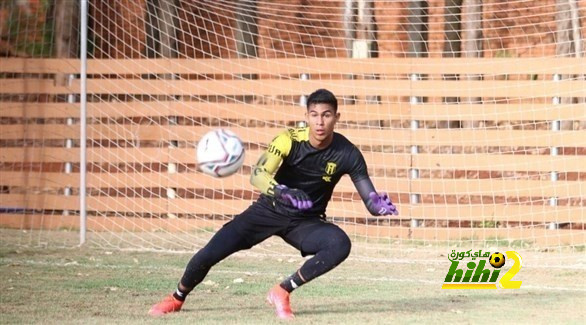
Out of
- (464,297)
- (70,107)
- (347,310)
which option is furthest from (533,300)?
(70,107)

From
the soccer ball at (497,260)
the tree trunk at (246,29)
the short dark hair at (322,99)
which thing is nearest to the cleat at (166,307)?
the short dark hair at (322,99)

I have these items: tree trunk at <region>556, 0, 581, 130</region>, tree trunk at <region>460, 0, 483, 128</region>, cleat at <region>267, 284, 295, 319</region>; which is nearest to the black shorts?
cleat at <region>267, 284, 295, 319</region>

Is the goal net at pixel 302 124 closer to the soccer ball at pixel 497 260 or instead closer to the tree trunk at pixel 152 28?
the tree trunk at pixel 152 28

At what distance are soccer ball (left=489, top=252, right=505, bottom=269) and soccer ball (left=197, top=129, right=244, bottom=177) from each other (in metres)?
4.06

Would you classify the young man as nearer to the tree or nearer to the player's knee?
the player's knee

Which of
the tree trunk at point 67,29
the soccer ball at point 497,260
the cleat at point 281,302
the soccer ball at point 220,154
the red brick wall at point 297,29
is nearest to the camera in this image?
the soccer ball at point 220,154

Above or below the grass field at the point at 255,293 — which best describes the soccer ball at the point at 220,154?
above

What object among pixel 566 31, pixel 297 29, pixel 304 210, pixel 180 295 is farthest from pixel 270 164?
pixel 297 29

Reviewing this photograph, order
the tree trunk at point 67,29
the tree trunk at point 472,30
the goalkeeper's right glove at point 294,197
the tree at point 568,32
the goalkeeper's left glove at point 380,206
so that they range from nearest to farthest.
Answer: the goalkeeper's right glove at point 294,197, the goalkeeper's left glove at point 380,206, the tree at point 568,32, the tree trunk at point 472,30, the tree trunk at point 67,29

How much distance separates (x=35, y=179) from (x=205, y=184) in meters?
2.31

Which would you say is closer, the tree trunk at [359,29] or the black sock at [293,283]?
the black sock at [293,283]

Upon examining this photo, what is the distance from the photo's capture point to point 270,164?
859 cm

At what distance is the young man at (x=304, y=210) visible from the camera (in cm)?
863
